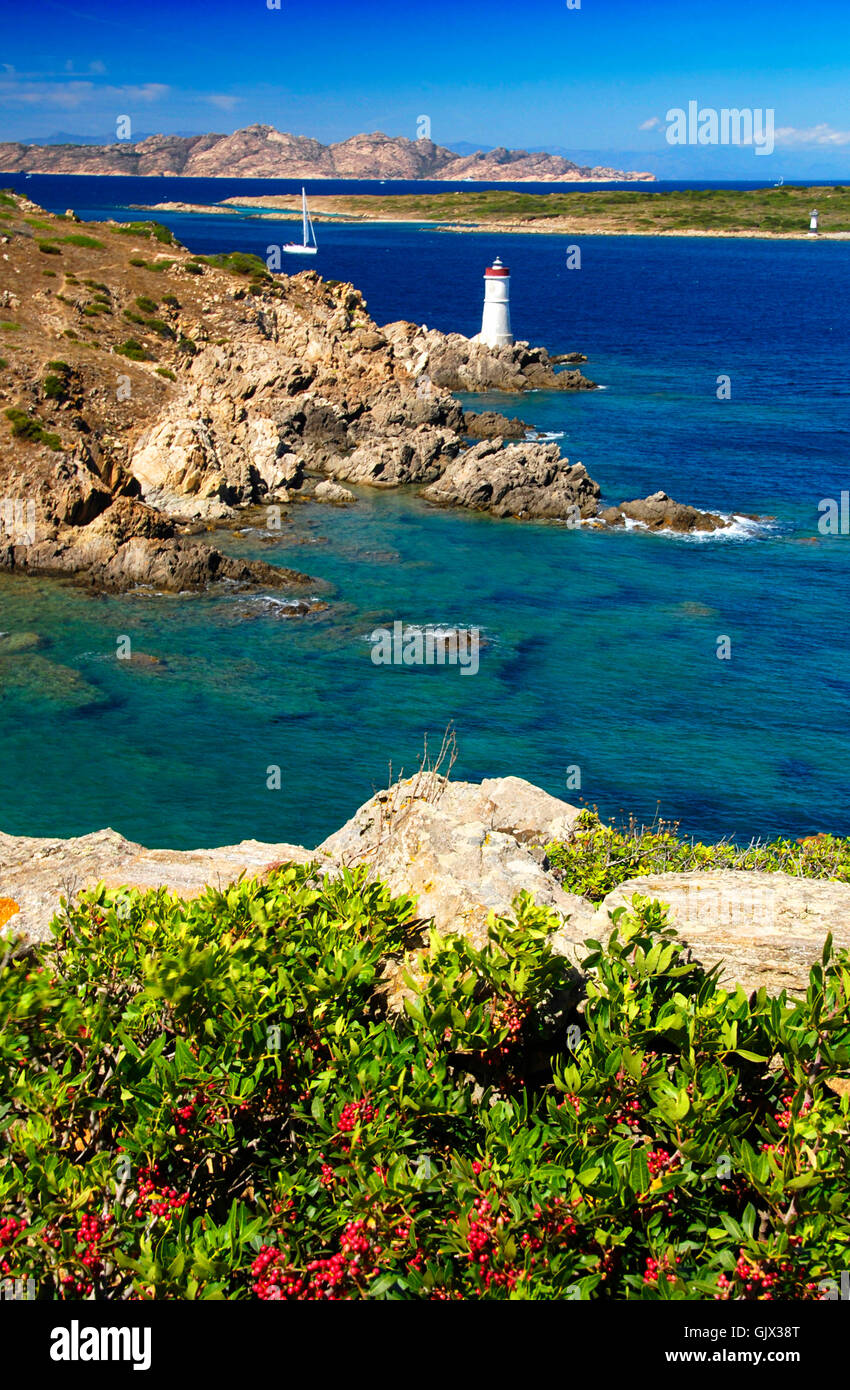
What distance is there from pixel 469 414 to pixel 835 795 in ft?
151

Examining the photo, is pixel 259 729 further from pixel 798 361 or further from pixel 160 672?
pixel 798 361

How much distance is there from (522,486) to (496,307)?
3995 cm

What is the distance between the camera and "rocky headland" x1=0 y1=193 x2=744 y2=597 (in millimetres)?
43562

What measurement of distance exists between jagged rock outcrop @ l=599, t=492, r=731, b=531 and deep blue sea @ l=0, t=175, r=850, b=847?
1572 millimetres

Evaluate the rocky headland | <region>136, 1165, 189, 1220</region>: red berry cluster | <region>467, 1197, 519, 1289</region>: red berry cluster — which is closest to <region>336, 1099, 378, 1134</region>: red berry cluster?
<region>467, 1197, 519, 1289</region>: red berry cluster

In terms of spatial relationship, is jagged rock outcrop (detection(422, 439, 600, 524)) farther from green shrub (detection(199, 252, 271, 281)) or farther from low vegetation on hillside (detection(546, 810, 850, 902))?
low vegetation on hillside (detection(546, 810, 850, 902))

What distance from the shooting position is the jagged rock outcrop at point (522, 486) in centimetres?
5473

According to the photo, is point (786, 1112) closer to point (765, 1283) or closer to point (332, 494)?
point (765, 1283)

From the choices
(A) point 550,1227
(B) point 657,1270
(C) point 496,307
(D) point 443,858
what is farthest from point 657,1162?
(C) point 496,307

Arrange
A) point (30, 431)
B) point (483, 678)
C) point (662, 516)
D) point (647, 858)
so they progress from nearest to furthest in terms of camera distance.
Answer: point (647, 858) → point (483, 678) → point (30, 431) → point (662, 516)

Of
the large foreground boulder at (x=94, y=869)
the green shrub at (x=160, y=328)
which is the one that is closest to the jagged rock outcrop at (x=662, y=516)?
the green shrub at (x=160, y=328)

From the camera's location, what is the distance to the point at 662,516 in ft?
177

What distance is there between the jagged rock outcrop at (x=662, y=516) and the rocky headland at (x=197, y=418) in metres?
0.11

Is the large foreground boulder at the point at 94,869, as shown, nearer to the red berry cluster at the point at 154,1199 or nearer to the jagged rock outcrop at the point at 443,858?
the jagged rock outcrop at the point at 443,858
